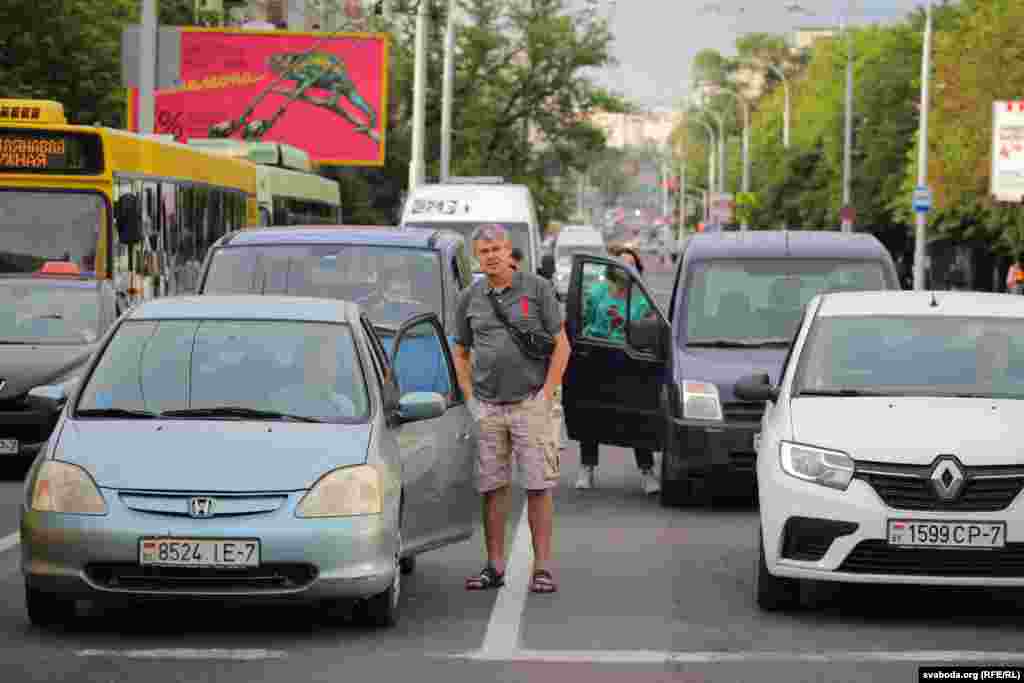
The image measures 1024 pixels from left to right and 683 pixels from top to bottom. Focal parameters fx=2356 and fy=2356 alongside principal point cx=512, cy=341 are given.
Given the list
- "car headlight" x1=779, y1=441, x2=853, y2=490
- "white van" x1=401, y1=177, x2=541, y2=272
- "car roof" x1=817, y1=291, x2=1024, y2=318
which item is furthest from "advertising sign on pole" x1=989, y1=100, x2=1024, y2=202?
"car headlight" x1=779, y1=441, x2=853, y2=490

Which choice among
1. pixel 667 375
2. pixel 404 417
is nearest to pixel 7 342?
pixel 667 375

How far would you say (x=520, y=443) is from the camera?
11352 mm

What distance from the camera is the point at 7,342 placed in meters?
18.3

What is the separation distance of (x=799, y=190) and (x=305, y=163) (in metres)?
70.5

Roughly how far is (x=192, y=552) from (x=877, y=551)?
296cm

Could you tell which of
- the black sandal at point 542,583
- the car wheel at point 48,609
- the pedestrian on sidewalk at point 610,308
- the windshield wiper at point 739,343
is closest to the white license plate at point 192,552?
the car wheel at point 48,609

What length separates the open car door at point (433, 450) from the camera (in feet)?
34.8

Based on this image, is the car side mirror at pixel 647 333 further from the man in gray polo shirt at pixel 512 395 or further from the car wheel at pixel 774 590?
the car wheel at pixel 774 590

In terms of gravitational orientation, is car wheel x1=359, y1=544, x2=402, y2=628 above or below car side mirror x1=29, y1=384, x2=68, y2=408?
below

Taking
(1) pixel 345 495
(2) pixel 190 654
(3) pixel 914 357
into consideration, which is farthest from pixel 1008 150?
(2) pixel 190 654

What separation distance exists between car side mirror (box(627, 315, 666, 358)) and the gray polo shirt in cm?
406

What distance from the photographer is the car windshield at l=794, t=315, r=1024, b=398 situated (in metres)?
11.2

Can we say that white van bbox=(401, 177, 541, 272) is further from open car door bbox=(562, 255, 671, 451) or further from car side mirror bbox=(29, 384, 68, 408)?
car side mirror bbox=(29, 384, 68, 408)

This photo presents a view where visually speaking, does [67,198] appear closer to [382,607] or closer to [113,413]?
[113,413]
